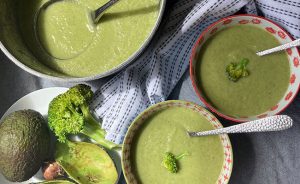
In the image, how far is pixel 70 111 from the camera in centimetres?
138

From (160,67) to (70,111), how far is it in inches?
11.9

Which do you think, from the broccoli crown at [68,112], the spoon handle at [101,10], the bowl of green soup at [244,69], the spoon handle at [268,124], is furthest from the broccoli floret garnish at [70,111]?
the spoon handle at [268,124]

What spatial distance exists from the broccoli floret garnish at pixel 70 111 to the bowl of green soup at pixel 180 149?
0.50ft

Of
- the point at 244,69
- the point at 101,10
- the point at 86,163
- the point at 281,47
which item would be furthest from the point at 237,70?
the point at 86,163

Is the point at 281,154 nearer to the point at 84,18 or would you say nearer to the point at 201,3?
the point at 201,3

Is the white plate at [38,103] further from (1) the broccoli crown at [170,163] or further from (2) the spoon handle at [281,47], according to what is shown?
(2) the spoon handle at [281,47]

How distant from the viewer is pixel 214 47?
4.47ft

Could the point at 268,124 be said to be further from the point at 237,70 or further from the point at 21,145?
the point at 21,145

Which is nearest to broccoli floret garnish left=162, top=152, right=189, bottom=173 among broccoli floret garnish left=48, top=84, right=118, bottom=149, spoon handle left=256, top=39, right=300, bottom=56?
broccoli floret garnish left=48, top=84, right=118, bottom=149

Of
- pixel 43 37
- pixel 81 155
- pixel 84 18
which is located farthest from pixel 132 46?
pixel 81 155

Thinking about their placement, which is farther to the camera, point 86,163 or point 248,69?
point 86,163

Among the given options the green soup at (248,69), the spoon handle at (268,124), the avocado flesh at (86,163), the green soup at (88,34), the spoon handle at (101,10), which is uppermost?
the spoon handle at (101,10)

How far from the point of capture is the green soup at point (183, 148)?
1386 millimetres

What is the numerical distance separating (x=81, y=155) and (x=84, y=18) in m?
0.44
